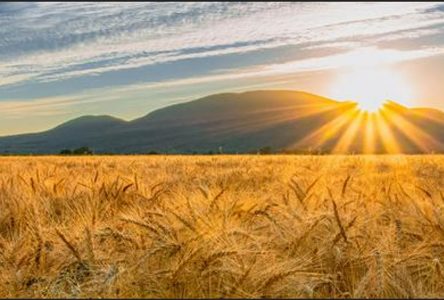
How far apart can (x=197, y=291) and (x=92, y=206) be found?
7.61 ft

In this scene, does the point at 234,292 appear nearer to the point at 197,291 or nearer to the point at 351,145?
the point at 197,291

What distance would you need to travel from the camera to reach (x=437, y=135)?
193 metres

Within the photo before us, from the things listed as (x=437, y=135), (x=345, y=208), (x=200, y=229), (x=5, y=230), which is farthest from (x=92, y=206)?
(x=437, y=135)

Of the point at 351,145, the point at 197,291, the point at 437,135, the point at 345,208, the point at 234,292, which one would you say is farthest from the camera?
the point at 437,135

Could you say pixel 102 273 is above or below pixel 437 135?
above

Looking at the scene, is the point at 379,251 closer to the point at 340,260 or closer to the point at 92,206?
the point at 340,260

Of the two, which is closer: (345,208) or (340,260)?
(340,260)

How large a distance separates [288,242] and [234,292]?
991 millimetres

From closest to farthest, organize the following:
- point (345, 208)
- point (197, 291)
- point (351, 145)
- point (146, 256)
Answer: point (197, 291)
point (146, 256)
point (345, 208)
point (351, 145)

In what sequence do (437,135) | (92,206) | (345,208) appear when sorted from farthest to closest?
(437,135)
(92,206)
(345,208)

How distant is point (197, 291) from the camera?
311 cm

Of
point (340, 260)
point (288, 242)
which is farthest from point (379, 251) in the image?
point (288, 242)

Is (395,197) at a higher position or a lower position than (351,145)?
higher

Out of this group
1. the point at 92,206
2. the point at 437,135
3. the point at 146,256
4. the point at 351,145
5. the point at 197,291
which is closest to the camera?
the point at 197,291
